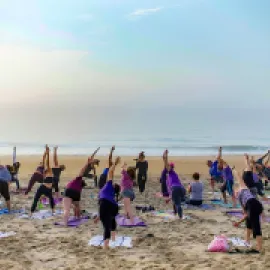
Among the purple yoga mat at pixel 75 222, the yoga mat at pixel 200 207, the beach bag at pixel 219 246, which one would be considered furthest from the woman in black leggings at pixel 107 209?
the yoga mat at pixel 200 207

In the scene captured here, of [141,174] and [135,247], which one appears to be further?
[141,174]

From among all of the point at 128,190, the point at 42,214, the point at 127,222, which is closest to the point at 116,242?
the point at 127,222

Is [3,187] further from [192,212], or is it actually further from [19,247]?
[192,212]

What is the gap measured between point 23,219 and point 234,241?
6.34 m

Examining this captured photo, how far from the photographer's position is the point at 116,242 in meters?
9.91

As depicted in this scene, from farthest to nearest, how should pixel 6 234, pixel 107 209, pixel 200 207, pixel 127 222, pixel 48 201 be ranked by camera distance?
pixel 48 201 → pixel 200 207 → pixel 127 222 → pixel 6 234 → pixel 107 209

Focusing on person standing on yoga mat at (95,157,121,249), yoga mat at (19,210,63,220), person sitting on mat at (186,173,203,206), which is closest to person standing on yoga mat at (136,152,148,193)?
person sitting on mat at (186,173,203,206)

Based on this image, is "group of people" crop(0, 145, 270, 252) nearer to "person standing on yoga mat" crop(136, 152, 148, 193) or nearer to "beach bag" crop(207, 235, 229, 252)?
"person standing on yoga mat" crop(136, 152, 148, 193)

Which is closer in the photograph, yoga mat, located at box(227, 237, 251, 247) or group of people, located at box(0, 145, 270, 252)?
group of people, located at box(0, 145, 270, 252)

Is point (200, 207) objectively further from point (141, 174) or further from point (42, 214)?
point (42, 214)

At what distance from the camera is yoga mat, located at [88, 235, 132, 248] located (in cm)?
970

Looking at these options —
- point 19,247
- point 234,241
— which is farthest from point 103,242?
point 234,241

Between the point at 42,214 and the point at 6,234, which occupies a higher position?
the point at 42,214

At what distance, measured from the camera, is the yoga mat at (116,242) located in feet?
31.8
